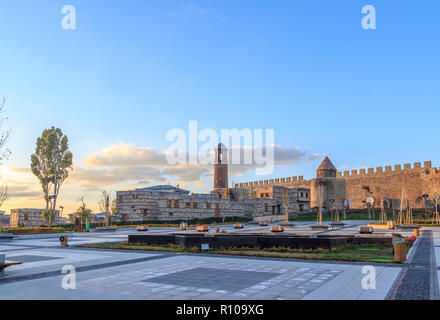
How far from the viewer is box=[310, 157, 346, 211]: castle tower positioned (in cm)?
6022

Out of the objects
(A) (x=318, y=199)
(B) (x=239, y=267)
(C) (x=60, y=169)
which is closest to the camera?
(B) (x=239, y=267)

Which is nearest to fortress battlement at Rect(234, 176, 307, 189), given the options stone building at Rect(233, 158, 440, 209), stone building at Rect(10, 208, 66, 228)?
stone building at Rect(233, 158, 440, 209)

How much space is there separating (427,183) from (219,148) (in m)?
30.8

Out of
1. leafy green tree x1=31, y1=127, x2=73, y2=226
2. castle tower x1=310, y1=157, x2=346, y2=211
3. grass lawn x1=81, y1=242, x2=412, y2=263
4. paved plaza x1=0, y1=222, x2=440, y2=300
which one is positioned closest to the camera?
paved plaza x1=0, y1=222, x2=440, y2=300

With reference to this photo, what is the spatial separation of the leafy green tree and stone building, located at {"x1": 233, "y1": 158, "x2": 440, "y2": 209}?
107ft

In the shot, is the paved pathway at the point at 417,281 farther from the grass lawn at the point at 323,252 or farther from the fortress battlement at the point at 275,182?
the fortress battlement at the point at 275,182

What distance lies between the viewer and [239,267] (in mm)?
10656

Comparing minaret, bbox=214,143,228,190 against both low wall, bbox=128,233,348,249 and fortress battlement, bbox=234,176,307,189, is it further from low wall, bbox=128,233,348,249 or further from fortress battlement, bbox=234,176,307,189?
low wall, bbox=128,233,348,249

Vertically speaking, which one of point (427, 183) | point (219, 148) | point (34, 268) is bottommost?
point (34, 268)

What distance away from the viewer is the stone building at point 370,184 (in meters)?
51.3

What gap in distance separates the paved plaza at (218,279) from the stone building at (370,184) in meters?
38.9
